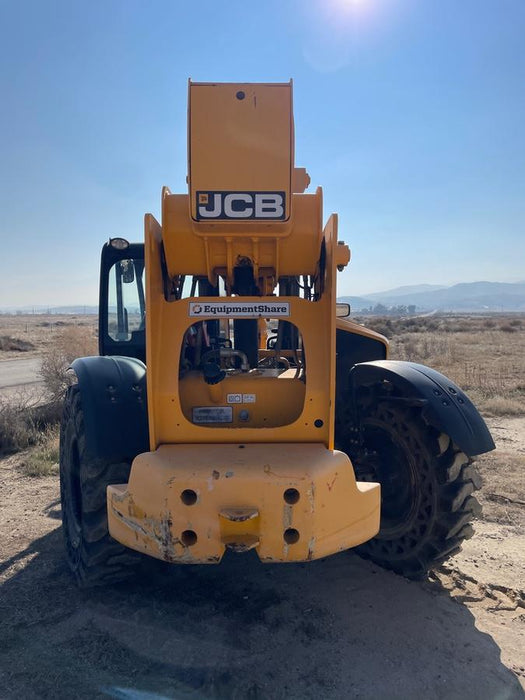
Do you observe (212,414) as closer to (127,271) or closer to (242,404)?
(242,404)

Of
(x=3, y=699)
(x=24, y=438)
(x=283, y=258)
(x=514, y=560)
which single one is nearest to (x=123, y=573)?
(x=3, y=699)

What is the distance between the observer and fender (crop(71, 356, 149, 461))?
3.67 m

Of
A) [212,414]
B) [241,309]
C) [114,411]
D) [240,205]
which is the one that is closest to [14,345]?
[114,411]

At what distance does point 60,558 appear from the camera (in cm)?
449

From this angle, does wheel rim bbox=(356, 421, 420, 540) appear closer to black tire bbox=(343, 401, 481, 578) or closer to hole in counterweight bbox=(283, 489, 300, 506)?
black tire bbox=(343, 401, 481, 578)

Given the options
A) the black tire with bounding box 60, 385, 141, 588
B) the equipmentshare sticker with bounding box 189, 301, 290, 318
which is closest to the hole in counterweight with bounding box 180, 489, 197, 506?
the black tire with bounding box 60, 385, 141, 588

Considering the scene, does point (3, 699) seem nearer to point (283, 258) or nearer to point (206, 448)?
point (206, 448)

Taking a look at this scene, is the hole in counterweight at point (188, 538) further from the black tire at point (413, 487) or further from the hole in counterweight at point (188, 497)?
the black tire at point (413, 487)

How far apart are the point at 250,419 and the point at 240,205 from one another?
1.39 meters

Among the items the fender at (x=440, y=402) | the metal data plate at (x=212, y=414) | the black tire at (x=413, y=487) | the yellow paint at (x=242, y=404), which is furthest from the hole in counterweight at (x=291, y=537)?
the fender at (x=440, y=402)

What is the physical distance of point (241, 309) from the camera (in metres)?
3.60

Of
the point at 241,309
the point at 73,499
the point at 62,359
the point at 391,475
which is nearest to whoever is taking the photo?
the point at 241,309

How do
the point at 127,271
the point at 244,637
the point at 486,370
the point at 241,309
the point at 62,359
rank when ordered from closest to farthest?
the point at 244,637, the point at 241,309, the point at 127,271, the point at 62,359, the point at 486,370

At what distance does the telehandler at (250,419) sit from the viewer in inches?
122
